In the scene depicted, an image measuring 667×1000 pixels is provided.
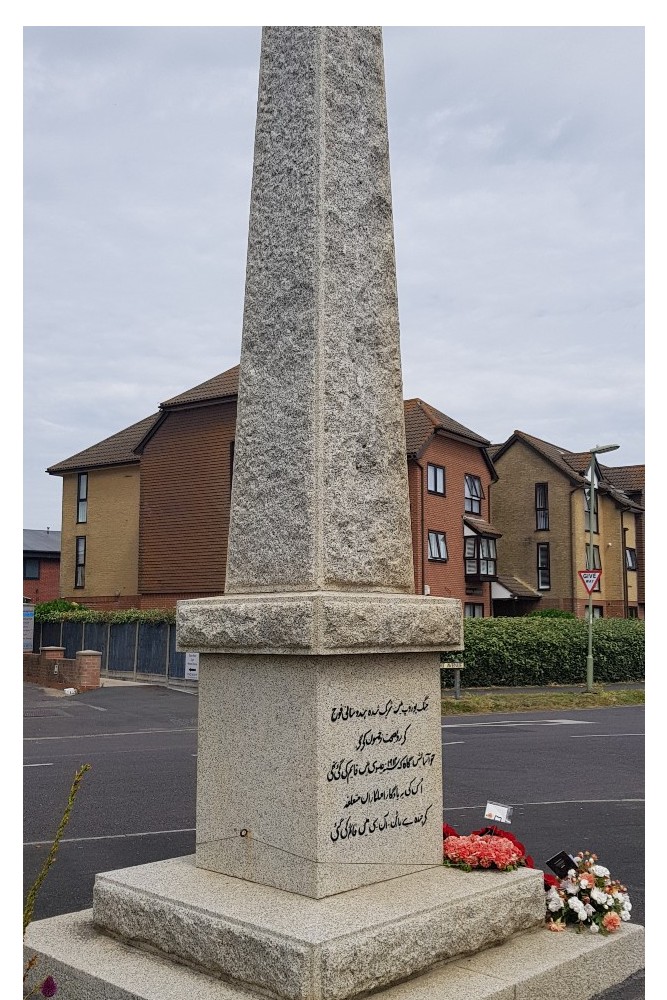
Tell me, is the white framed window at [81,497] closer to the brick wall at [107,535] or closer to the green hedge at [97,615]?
the brick wall at [107,535]

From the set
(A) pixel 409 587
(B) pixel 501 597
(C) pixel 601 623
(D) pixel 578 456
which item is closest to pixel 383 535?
(A) pixel 409 587

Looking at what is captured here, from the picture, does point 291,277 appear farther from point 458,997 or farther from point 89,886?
point 89,886

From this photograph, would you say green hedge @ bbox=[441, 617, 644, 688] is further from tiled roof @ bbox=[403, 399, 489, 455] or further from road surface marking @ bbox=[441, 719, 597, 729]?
tiled roof @ bbox=[403, 399, 489, 455]

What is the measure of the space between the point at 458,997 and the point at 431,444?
32.2 metres

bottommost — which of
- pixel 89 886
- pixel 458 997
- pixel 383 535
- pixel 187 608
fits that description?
pixel 89 886

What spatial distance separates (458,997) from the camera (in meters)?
3.94

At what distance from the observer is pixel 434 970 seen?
422 centimetres

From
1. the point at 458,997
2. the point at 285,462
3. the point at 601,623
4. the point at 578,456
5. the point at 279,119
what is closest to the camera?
the point at 458,997

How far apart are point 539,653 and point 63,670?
14.1 meters

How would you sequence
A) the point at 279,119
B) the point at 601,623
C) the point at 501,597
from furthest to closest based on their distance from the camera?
the point at 501,597, the point at 601,623, the point at 279,119

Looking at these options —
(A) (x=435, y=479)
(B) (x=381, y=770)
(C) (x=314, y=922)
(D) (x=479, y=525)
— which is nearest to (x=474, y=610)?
(D) (x=479, y=525)

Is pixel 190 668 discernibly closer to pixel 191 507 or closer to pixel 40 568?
pixel 191 507

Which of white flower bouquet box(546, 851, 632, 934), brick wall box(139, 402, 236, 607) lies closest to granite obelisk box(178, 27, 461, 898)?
white flower bouquet box(546, 851, 632, 934)

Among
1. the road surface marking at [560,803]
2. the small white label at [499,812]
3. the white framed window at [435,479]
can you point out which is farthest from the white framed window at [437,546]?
the small white label at [499,812]
